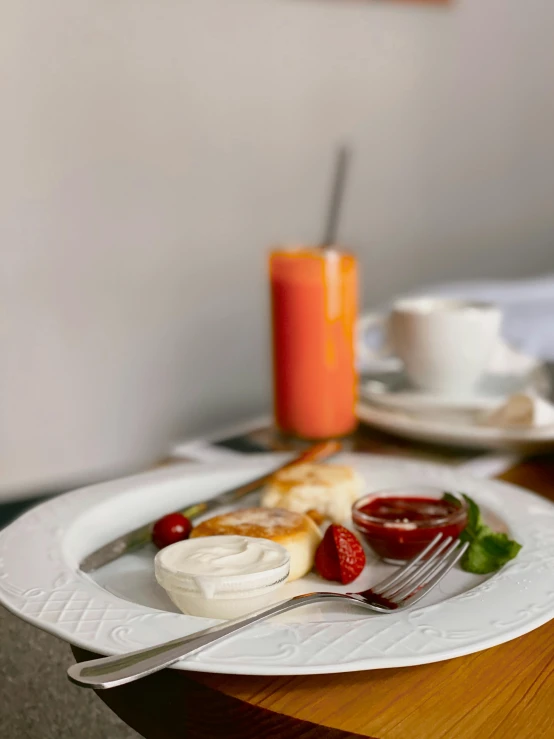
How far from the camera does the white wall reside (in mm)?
2510


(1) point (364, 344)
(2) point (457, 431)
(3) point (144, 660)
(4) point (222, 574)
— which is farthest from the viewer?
(1) point (364, 344)

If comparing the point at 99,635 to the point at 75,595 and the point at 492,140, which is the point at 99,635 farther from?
the point at 492,140

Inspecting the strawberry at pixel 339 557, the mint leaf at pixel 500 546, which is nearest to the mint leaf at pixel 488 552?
the mint leaf at pixel 500 546

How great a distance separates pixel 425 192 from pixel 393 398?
2.49 metres

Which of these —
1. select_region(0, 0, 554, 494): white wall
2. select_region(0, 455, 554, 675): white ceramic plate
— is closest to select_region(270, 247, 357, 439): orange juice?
select_region(0, 455, 554, 675): white ceramic plate

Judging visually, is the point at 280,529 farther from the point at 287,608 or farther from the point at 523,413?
the point at 523,413

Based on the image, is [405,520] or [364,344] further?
[364,344]

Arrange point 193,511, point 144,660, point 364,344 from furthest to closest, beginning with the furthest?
point 364,344 < point 193,511 < point 144,660

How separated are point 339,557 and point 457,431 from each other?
47 centimetres

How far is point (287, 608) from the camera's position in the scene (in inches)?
25.0

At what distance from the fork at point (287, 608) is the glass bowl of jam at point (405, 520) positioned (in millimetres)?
18

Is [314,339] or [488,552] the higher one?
[314,339]

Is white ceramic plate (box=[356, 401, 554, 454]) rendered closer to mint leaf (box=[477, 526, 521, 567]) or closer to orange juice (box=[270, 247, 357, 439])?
orange juice (box=[270, 247, 357, 439])

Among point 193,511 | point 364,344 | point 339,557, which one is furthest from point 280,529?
point 364,344
